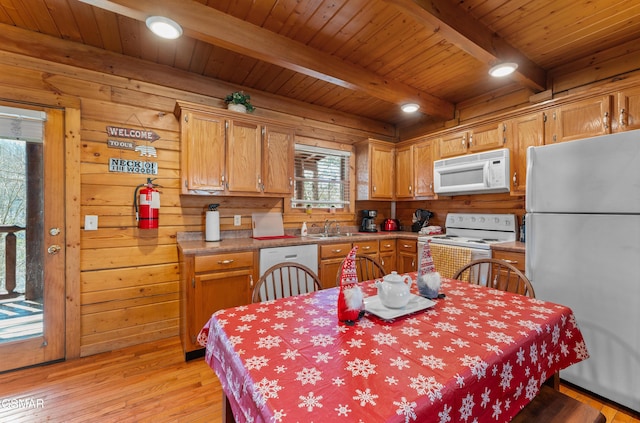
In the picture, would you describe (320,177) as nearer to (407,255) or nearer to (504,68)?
(407,255)

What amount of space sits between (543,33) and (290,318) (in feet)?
8.99

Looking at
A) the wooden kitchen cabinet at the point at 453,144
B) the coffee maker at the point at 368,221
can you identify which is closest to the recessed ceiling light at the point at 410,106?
the wooden kitchen cabinet at the point at 453,144

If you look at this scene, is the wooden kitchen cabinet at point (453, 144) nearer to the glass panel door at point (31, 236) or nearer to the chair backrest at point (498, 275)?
the chair backrest at point (498, 275)

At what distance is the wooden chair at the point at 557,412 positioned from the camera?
96 centimetres

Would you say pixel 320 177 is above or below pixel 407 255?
above

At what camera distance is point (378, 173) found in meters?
3.73

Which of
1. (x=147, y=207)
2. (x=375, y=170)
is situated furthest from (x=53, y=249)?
(x=375, y=170)

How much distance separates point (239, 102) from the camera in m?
2.76

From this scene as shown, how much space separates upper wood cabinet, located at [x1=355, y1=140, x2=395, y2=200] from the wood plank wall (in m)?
1.50

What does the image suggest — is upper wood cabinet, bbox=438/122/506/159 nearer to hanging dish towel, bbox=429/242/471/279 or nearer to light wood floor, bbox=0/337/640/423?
hanging dish towel, bbox=429/242/471/279

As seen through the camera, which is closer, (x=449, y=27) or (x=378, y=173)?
(x=449, y=27)

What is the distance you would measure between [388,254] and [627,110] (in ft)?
7.69

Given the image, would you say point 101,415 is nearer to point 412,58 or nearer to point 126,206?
point 126,206

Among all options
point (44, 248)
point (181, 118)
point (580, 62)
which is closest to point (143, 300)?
point (44, 248)
